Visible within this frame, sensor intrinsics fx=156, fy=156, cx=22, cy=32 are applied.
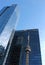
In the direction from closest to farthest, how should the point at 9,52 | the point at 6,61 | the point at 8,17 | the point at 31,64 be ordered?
1. the point at 31,64
2. the point at 6,61
3. the point at 9,52
4. the point at 8,17

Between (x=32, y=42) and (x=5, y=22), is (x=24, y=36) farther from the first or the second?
(x=5, y=22)

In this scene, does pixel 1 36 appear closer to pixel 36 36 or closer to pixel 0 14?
pixel 36 36

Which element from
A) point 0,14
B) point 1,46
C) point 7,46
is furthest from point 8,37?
point 0,14

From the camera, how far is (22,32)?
250 ft

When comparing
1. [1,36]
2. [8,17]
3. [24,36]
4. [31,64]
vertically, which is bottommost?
[31,64]

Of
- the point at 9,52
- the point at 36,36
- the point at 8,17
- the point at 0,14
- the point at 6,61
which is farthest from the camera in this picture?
the point at 0,14

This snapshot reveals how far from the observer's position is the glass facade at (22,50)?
5922 cm

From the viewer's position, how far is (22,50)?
2547 inches

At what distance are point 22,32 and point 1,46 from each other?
1704cm

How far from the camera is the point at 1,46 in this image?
205ft

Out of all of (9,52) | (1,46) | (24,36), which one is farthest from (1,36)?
(24,36)

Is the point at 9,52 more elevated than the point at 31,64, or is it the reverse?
the point at 9,52

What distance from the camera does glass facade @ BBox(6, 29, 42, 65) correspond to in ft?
194

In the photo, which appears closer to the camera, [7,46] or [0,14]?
[7,46]
